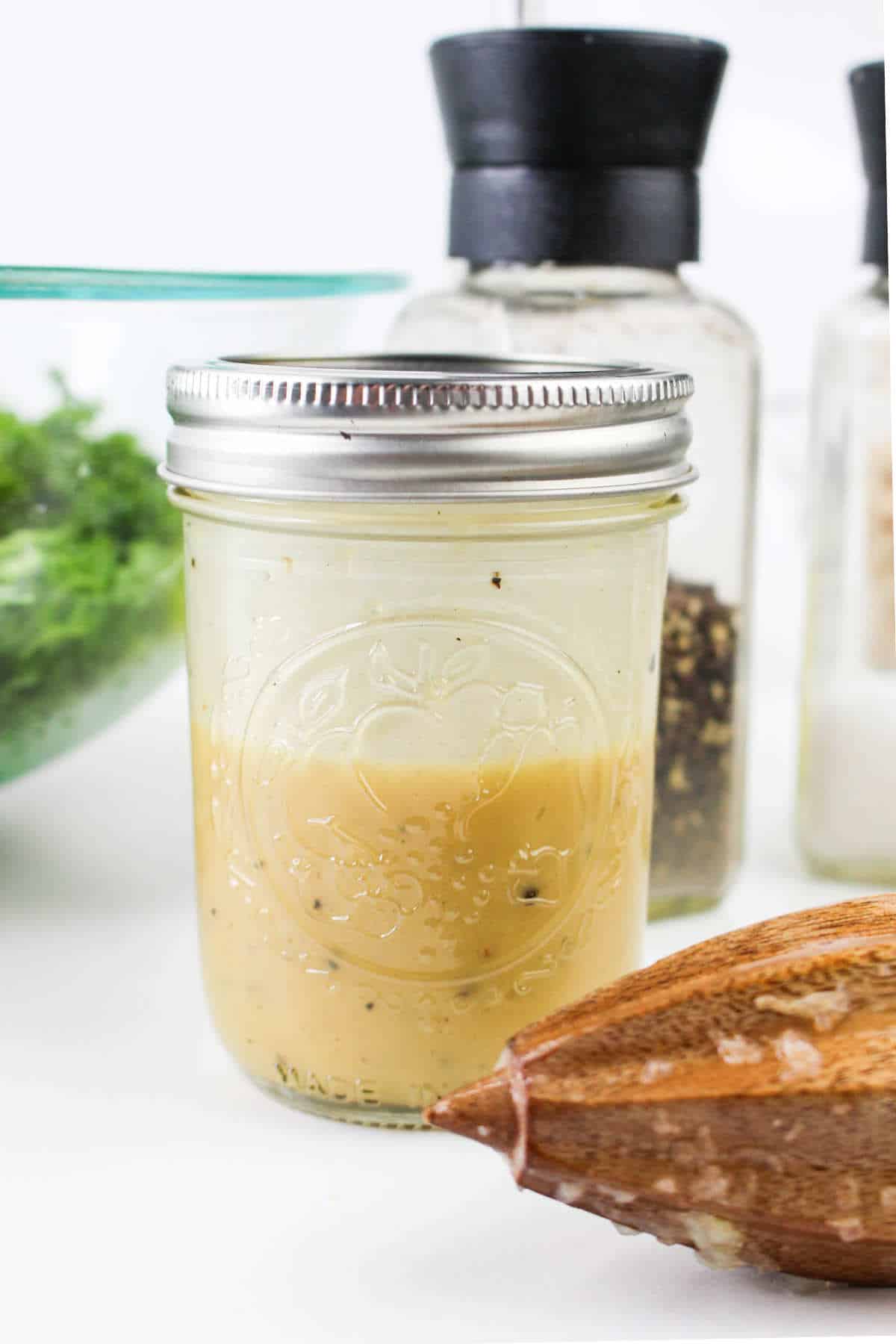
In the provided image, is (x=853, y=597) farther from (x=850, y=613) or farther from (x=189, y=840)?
(x=189, y=840)

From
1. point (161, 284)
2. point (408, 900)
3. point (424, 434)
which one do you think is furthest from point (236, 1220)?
point (161, 284)

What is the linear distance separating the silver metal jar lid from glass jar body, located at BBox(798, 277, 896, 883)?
0.77ft

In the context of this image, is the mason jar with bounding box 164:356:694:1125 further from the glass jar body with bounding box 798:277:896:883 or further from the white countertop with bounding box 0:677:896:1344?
the glass jar body with bounding box 798:277:896:883

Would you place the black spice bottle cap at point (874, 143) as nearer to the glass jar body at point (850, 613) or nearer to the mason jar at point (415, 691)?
the glass jar body at point (850, 613)

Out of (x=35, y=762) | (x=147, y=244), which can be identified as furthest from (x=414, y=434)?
(x=147, y=244)

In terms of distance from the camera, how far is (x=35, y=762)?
0.71m

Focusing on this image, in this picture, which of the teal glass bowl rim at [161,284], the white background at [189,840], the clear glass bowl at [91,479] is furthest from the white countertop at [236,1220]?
the teal glass bowl rim at [161,284]

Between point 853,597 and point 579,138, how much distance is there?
0.23 m

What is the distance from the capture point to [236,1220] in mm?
461

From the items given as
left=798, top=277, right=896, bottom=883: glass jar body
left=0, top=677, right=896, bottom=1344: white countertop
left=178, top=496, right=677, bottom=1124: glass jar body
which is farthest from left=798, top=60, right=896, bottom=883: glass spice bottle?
left=178, top=496, right=677, bottom=1124: glass jar body

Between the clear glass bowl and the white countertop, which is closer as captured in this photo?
the white countertop

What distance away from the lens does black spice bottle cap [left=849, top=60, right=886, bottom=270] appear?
2.19 ft

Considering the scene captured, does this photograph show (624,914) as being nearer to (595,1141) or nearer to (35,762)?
(595,1141)

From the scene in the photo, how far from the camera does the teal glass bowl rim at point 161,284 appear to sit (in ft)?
1.94
